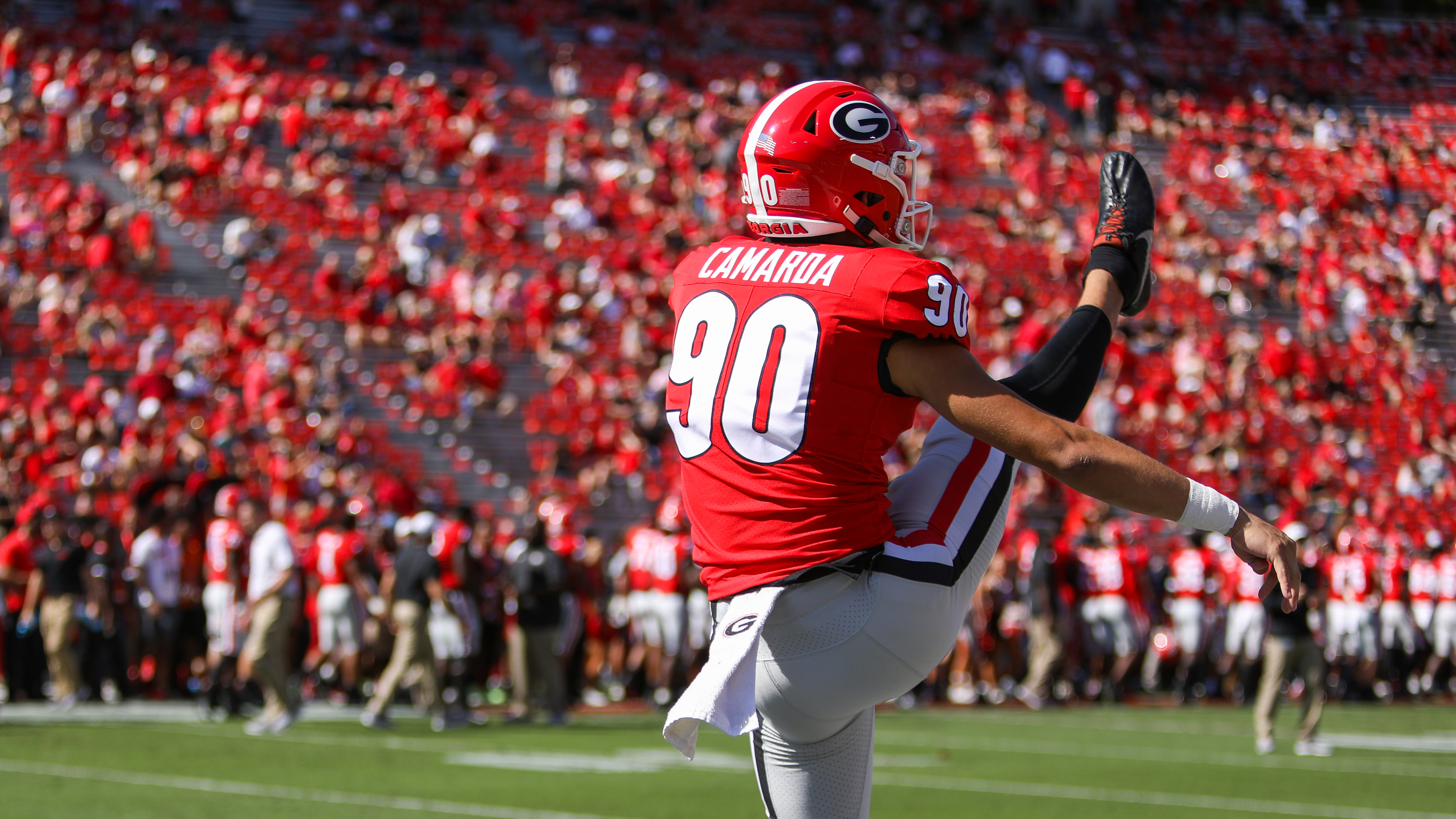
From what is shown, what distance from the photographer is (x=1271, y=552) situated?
272 cm

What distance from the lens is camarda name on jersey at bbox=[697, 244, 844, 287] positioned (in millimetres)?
2824

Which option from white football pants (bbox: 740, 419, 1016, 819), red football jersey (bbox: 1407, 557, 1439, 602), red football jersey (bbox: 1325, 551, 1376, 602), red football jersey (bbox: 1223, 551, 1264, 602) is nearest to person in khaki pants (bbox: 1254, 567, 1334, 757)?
red football jersey (bbox: 1223, 551, 1264, 602)

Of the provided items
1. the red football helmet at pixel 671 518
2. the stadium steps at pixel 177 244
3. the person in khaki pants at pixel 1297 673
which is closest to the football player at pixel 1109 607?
the red football helmet at pixel 671 518

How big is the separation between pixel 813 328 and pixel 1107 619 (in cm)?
1423

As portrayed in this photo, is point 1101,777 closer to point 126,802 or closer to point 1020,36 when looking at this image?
point 126,802

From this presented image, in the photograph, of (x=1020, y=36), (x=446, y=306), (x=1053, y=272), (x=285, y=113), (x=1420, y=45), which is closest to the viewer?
(x=446, y=306)

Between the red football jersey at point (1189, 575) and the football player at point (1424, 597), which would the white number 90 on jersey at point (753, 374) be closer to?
the red football jersey at point (1189, 575)

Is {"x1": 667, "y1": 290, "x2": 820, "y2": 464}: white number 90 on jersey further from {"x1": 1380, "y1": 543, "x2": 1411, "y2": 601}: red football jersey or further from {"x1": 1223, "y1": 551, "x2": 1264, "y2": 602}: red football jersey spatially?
{"x1": 1380, "y1": 543, "x2": 1411, "y2": 601}: red football jersey

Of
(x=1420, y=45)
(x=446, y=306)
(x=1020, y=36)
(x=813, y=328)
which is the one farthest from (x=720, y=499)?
(x=1020, y=36)

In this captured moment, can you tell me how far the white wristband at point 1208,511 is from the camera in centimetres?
273

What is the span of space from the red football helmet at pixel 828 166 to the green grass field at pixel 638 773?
529 cm

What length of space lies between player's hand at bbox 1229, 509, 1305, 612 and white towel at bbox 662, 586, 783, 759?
0.78 m

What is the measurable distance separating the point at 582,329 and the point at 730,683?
1780 cm

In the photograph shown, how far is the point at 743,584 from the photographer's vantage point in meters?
2.90
